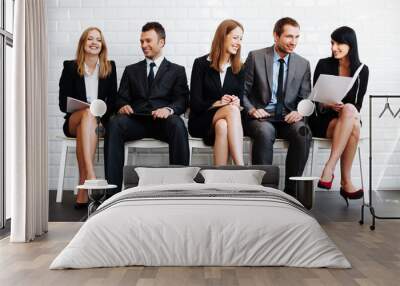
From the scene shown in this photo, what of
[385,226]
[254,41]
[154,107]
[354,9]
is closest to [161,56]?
[154,107]

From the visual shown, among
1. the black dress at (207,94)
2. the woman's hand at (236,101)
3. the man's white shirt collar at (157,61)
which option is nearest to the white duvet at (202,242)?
the black dress at (207,94)

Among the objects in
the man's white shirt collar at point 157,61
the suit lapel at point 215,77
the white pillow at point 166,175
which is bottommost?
the white pillow at point 166,175

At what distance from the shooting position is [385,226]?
19.0 ft

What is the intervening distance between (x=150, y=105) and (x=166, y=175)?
101 cm

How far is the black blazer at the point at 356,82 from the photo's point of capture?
673 cm

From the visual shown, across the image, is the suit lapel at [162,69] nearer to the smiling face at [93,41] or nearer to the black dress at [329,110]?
the smiling face at [93,41]

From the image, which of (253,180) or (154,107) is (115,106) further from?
(253,180)

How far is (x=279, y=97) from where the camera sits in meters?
6.61

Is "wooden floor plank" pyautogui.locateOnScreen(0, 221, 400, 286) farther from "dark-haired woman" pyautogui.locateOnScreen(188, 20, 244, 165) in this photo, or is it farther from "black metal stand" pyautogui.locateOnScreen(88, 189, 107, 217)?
"dark-haired woman" pyautogui.locateOnScreen(188, 20, 244, 165)

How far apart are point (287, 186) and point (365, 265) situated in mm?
2491

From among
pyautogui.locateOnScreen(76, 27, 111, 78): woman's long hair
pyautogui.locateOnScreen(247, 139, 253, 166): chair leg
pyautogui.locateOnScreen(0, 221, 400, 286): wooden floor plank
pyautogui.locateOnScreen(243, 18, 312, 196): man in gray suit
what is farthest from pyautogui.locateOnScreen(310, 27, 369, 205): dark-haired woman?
pyautogui.locateOnScreen(76, 27, 111, 78): woman's long hair

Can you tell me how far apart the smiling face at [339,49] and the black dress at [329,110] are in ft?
0.33

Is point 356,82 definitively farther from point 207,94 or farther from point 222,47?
point 207,94

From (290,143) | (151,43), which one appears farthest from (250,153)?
(151,43)
